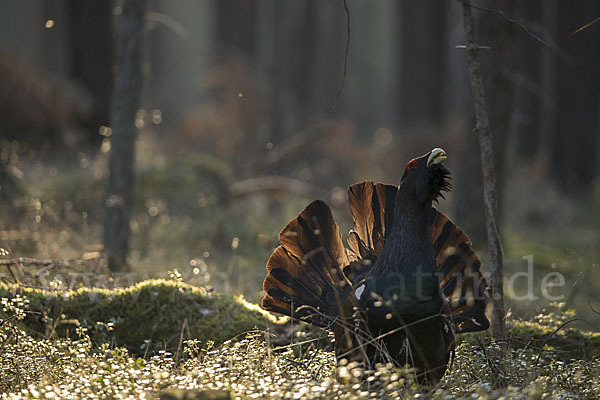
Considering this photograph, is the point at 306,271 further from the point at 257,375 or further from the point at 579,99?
the point at 579,99

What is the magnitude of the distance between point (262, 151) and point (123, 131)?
348 inches

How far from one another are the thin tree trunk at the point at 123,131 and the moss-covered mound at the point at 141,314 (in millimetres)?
1965

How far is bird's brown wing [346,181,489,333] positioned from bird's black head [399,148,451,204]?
0.51m

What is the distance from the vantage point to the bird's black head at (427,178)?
3543 millimetres

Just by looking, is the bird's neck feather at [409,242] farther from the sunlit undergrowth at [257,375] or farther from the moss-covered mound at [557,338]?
the moss-covered mound at [557,338]

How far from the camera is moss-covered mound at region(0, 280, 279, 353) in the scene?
14.7 ft

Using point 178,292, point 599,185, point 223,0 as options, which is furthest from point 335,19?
point 178,292

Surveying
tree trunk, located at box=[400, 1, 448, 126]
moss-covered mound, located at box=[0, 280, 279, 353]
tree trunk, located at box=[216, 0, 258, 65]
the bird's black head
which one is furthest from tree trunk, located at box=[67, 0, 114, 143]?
tree trunk, located at box=[216, 0, 258, 65]

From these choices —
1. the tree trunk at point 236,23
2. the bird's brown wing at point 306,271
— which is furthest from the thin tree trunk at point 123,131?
the tree trunk at point 236,23

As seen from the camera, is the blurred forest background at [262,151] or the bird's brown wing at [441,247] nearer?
Answer: the bird's brown wing at [441,247]

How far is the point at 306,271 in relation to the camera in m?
4.14

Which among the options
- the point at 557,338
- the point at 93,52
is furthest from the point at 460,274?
the point at 93,52

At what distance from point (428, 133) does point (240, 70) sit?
5378 mm

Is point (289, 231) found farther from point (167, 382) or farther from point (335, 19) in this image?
point (335, 19)
